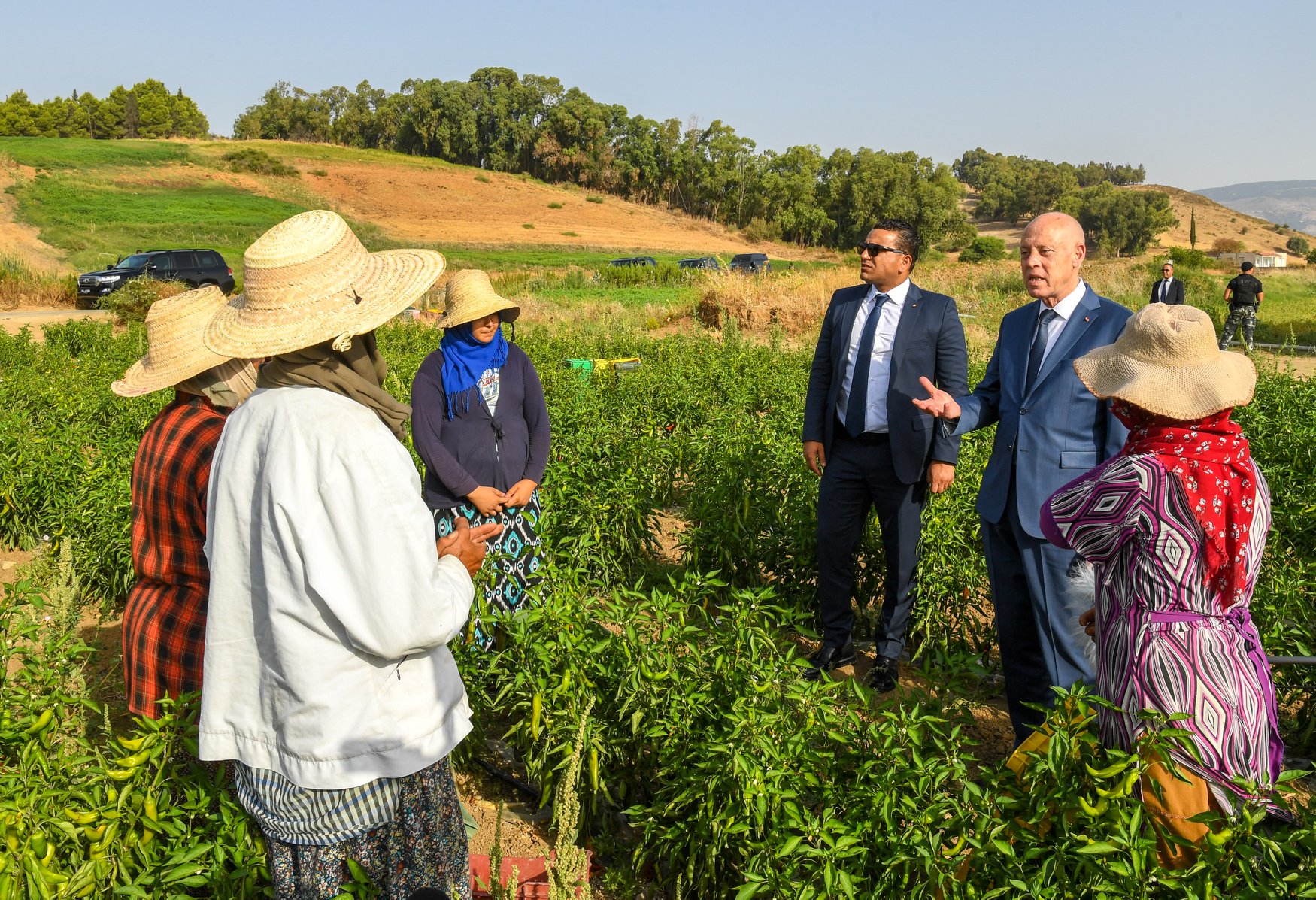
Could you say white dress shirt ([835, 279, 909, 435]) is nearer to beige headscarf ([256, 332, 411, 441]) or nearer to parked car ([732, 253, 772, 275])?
beige headscarf ([256, 332, 411, 441])

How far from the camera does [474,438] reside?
3469 mm

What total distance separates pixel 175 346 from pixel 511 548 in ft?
4.98

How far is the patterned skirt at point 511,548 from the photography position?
3396 millimetres

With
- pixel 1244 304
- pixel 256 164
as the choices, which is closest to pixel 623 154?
pixel 256 164

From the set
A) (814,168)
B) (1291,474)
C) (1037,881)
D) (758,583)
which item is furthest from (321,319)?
(814,168)

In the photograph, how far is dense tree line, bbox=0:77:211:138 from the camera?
7188 cm

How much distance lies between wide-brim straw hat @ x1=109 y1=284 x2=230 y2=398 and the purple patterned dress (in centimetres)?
218

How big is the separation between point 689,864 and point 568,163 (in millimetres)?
85805

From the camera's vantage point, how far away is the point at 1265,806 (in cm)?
173

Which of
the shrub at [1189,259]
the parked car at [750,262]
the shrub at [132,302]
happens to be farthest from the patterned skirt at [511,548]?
the shrub at [1189,259]

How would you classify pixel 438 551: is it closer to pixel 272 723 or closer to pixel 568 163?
pixel 272 723

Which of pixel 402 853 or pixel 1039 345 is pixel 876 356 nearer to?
pixel 1039 345

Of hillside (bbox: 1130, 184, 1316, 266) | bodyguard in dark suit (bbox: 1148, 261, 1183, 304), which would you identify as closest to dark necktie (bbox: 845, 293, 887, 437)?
bodyguard in dark suit (bbox: 1148, 261, 1183, 304)

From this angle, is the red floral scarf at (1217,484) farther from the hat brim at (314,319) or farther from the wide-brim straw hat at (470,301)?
the wide-brim straw hat at (470,301)
